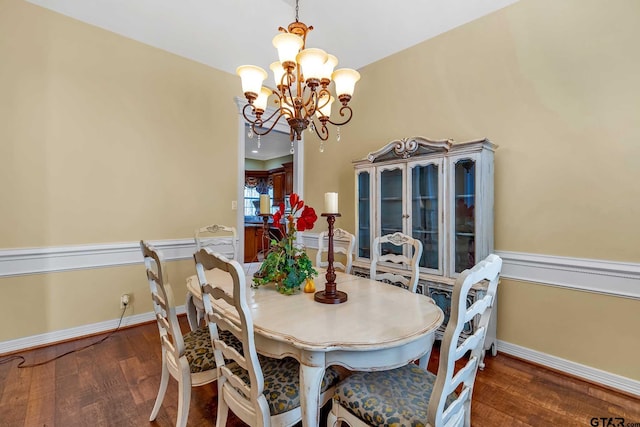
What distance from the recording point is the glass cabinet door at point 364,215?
2.92m

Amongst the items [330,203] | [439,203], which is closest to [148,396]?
[330,203]

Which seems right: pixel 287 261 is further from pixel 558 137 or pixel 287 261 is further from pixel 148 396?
pixel 558 137

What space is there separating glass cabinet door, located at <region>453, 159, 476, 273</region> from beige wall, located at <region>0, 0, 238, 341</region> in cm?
265

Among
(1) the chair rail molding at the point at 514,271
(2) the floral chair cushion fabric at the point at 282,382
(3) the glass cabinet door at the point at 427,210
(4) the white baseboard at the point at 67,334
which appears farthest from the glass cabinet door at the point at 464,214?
(4) the white baseboard at the point at 67,334

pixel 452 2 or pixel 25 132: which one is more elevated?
pixel 452 2

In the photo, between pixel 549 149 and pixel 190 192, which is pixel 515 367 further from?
pixel 190 192

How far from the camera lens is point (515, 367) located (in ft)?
6.93

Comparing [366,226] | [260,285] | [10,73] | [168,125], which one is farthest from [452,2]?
[10,73]

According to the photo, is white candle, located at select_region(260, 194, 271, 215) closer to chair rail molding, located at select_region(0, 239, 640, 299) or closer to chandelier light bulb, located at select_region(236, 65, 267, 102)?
chandelier light bulb, located at select_region(236, 65, 267, 102)

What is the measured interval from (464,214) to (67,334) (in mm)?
3570

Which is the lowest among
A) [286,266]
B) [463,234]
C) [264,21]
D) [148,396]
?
[148,396]

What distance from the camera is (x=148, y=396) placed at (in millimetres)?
1748

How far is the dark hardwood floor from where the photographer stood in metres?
1.56

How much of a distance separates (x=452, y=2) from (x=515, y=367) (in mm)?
2938
